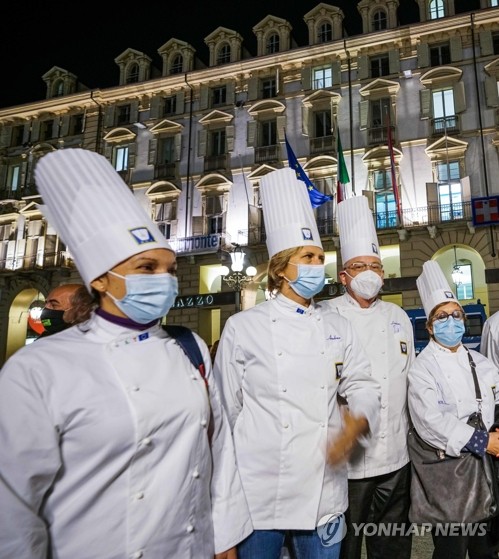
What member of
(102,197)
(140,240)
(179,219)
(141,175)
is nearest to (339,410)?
(140,240)

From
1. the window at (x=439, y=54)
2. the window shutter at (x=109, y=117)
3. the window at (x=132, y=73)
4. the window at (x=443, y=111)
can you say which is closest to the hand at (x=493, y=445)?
→ the window at (x=443, y=111)

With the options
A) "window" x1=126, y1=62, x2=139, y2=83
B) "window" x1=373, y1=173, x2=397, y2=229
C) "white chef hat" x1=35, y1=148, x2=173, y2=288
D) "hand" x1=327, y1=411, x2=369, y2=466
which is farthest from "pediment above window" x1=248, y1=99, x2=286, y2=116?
"white chef hat" x1=35, y1=148, x2=173, y2=288

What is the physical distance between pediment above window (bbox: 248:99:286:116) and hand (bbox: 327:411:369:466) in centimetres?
2204

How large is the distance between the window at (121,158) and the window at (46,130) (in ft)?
15.3

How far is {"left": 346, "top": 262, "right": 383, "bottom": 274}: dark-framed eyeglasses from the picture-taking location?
3.79 metres

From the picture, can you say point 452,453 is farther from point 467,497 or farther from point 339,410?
point 339,410

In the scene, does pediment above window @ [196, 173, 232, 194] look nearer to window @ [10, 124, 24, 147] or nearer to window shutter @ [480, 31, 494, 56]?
window shutter @ [480, 31, 494, 56]

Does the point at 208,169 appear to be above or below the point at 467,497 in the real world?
above

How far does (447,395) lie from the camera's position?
3.36 meters

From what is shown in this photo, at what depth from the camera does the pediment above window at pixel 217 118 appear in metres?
23.8

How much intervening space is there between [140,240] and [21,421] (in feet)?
2.47

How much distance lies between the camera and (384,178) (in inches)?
826

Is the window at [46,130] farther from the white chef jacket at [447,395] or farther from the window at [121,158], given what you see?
the white chef jacket at [447,395]

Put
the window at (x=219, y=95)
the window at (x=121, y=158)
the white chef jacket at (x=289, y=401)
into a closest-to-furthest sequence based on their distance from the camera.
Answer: the white chef jacket at (x=289, y=401) < the window at (x=219, y=95) < the window at (x=121, y=158)
